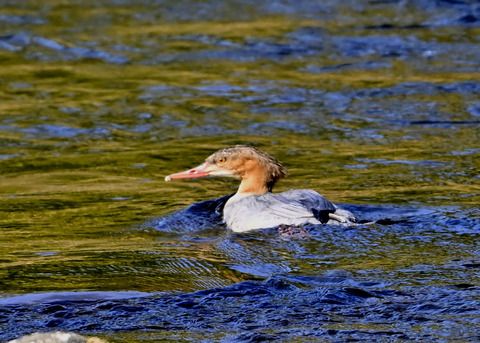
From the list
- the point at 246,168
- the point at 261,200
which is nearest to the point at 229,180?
the point at 246,168

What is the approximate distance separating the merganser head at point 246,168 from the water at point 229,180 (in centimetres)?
41

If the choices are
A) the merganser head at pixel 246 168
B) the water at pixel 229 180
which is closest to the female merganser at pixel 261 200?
the merganser head at pixel 246 168

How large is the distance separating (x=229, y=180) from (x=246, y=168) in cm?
158

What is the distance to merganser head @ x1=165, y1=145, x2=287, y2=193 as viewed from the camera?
28.6 ft

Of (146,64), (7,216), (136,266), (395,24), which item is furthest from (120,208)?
(395,24)

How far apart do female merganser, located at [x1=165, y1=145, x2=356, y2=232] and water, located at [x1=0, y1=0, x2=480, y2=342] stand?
19cm

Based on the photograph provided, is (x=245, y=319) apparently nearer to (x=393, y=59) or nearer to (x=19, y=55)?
(x=393, y=59)

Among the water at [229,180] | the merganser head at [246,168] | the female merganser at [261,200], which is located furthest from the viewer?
the merganser head at [246,168]

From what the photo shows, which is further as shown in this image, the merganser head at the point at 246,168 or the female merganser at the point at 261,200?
the merganser head at the point at 246,168

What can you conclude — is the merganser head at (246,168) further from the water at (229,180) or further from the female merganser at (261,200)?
the water at (229,180)

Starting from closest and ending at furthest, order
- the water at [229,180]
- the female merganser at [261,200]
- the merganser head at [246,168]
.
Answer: the water at [229,180] → the female merganser at [261,200] → the merganser head at [246,168]

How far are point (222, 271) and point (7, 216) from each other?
288cm

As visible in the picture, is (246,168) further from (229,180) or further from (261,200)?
(229,180)

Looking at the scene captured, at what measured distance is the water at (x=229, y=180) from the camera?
5.46m
